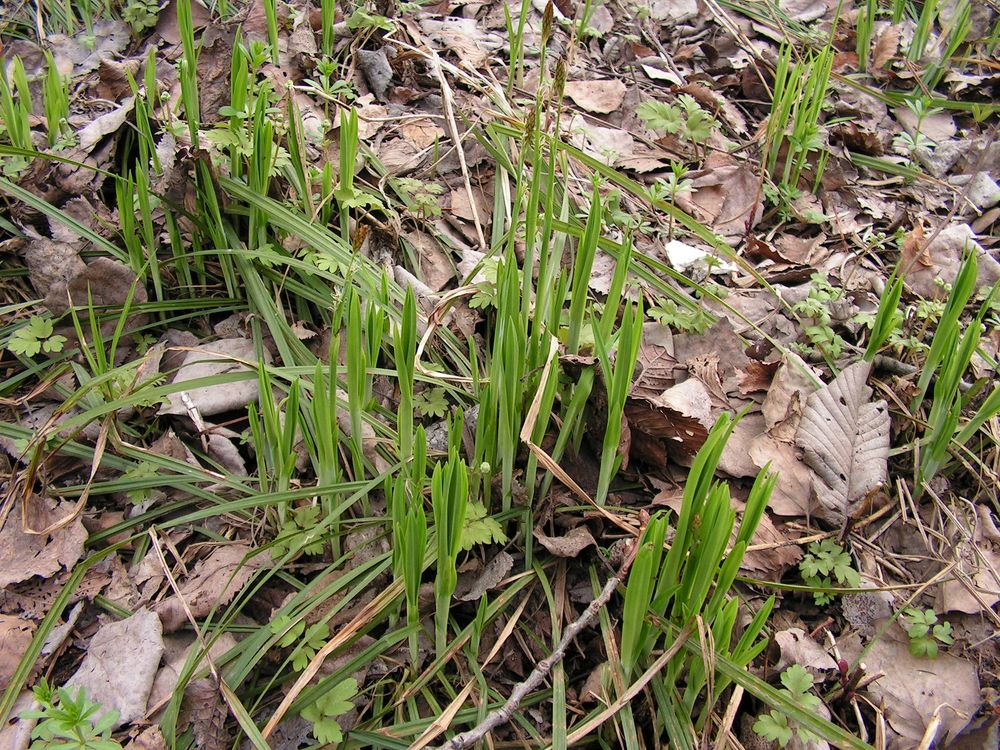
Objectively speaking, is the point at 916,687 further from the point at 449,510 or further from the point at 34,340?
the point at 34,340

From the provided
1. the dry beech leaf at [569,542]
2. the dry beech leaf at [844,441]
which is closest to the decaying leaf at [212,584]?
the dry beech leaf at [569,542]

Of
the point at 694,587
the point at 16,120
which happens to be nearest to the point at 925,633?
the point at 694,587

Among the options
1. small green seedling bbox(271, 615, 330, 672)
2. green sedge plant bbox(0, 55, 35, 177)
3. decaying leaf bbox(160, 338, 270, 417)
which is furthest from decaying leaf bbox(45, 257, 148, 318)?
small green seedling bbox(271, 615, 330, 672)

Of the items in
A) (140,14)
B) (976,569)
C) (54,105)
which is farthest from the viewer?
(140,14)

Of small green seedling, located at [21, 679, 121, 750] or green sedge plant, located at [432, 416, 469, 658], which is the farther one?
green sedge plant, located at [432, 416, 469, 658]

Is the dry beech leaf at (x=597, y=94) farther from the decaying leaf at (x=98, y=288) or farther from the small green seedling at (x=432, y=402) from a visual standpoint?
the decaying leaf at (x=98, y=288)

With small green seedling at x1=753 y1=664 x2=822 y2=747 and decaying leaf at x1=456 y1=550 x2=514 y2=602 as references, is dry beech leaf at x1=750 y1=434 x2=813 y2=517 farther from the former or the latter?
decaying leaf at x1=456 y1=550 x2=514 y2=602
